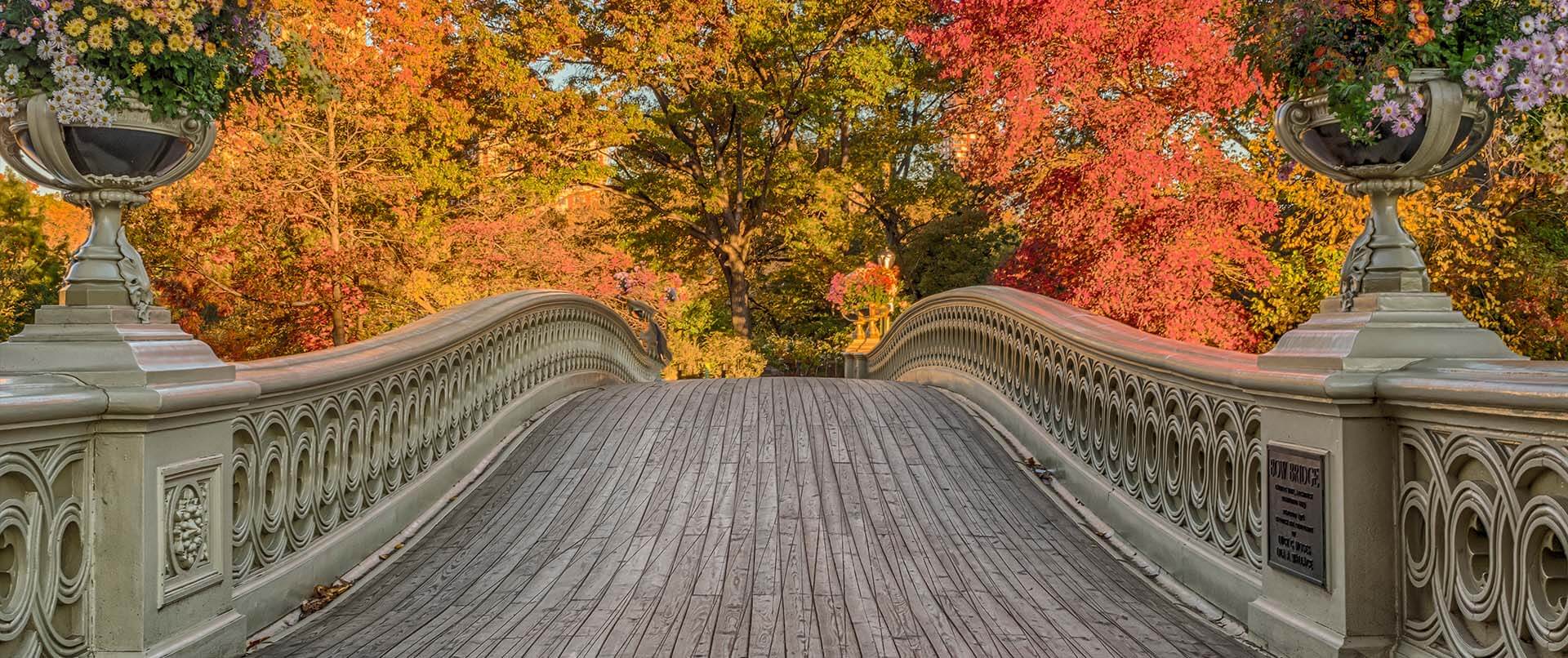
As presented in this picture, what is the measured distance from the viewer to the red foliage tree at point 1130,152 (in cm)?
1230

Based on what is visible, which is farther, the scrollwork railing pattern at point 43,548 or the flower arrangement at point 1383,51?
the flower arrangement at point 1383,51

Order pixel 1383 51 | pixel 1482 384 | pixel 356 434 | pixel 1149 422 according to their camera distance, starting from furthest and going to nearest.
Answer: pixel 1149 422 → pixel 356 434 → pixel 1383 51 → pixel 1482 384

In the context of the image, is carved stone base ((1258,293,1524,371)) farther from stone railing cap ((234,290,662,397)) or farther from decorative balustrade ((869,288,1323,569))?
stone railing cap ((234,290,662,397))

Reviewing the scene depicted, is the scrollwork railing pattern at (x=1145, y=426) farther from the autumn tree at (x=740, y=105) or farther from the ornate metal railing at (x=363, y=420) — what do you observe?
the autumn tree at (x=740, y=105)

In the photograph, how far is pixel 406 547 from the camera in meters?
5.74

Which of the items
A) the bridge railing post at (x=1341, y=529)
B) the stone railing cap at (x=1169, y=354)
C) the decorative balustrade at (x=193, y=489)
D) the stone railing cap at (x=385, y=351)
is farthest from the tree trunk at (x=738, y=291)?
the bridge railing post at (x=1341, y=529)

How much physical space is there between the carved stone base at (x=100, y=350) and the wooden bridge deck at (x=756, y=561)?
1.21m

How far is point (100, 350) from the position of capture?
143 inches

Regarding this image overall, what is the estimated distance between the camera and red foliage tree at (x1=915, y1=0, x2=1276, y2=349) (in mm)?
12297

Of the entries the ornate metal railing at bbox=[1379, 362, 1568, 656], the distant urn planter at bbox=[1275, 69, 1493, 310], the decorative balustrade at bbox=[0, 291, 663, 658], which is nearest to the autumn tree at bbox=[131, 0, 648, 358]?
the decorative balustrade at bbox=[0, 291, 663, 658]

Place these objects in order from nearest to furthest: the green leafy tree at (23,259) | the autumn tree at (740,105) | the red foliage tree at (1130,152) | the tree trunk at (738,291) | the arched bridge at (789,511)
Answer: the arched bridge at (789,511) → the red foliage tree at (1130,152) → the green leafy tree at (23,259) → the autumn tree at (740,105) → the tree trunk at (738,291)

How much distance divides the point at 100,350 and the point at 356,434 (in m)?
1.92

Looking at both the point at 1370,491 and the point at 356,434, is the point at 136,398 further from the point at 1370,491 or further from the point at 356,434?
the point at 1370,491

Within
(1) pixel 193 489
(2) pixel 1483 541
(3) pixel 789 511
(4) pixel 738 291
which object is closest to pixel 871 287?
(4) pixel 738 291
